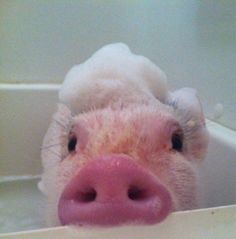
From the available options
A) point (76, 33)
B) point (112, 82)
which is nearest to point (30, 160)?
point (76, 33)

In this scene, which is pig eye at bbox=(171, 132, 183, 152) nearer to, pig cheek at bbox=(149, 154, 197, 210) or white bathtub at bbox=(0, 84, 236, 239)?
pig cheek at bbox=(149, 154, 197, 210)

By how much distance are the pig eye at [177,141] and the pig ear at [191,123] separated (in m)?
0.03

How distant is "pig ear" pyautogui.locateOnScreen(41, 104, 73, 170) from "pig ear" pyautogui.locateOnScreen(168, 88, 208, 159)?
0.17 metres

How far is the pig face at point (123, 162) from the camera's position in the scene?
1.38ft

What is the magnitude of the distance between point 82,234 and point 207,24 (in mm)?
700

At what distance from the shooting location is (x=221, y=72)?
0.93 metres

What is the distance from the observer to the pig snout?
0.42 m

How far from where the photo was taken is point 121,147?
493 millimetres

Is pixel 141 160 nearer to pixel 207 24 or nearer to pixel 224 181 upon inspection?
pixel 224 181

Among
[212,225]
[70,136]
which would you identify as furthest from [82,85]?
[212,225]

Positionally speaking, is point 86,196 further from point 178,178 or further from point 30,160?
point 30,160

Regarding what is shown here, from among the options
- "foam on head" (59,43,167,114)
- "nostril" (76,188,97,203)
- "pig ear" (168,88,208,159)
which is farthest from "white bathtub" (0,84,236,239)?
"nostril" (76,188,97,203)

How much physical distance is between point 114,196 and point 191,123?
28 cm

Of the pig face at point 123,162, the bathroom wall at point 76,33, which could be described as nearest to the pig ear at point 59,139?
the pig face at point 123,162
